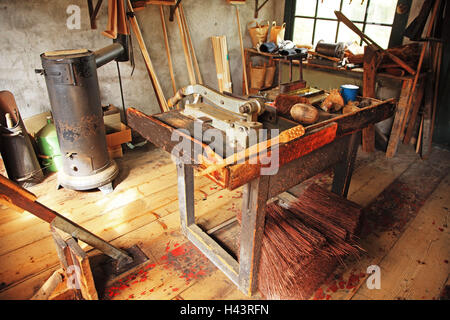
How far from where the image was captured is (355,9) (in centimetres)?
359

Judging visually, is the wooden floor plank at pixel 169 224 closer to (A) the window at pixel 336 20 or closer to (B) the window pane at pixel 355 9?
(A) the window at pixel 336 20

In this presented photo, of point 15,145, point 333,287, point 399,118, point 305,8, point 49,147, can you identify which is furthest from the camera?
point 305,8

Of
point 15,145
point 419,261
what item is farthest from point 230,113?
point 15,145

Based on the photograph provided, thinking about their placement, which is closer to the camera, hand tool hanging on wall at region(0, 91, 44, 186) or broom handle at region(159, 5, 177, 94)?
hand tool hanging on wall at region(0, 91, 44, 186)

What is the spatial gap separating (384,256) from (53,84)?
2451mm

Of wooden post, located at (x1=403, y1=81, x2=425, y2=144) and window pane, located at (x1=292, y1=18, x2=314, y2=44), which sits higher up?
window pane, located at (x1=292, y1=18, x2=314, y2=44)

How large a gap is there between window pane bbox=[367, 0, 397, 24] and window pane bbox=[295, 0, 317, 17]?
2.39 ft

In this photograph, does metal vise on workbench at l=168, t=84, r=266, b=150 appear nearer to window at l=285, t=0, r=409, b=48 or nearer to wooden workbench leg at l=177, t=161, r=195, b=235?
wooden workbench leg at l=177, t=161, r=195, b=235

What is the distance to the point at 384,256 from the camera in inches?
78.4

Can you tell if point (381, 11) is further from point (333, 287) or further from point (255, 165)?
point (255, 165)

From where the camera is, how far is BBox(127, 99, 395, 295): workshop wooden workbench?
1.29m

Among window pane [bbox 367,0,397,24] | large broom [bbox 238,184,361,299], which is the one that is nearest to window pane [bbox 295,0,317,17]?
window pane [bbox 367,0,397,24]

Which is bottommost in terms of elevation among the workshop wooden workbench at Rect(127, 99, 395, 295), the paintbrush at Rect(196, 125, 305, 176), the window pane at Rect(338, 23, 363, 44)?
the workshop wooden workbench at Rect(127, 99, 395, 295)

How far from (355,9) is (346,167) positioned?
2470 mm
